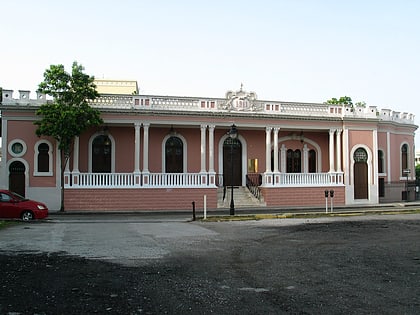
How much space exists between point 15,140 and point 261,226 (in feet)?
55.8

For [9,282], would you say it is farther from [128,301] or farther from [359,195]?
[359,195]

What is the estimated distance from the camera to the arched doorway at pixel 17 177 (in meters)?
25.5

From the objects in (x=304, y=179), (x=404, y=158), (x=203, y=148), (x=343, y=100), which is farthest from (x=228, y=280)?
(x=343, y=100)

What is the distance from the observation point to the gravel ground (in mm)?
5445

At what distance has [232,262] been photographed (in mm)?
8578

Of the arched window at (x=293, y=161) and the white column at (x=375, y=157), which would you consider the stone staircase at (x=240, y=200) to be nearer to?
the arched window at (x=293, y=161)

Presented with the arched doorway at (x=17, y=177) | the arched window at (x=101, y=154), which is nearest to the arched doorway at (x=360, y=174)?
the arched window at (x=101, y=154)

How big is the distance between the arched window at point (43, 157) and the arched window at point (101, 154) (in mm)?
3036

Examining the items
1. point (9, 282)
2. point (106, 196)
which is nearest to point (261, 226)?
point (9, 282)

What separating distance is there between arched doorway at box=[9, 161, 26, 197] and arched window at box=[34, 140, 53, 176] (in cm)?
88

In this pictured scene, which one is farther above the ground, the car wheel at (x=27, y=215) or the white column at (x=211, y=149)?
the white column at (x=211, y=149)

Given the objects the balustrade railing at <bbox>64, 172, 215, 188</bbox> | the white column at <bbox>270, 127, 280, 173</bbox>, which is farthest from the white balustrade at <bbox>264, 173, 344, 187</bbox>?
the balustrade railing at <bbox>64, 172, 215, 188</bbox>


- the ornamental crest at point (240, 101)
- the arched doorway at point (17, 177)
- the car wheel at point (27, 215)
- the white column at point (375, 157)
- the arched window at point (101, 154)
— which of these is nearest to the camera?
the car wheel at point (27, 215)

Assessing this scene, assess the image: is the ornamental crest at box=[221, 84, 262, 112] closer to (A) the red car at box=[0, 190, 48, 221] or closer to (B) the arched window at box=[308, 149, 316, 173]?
(B) the arched window at box=[308, 149, 316, 173]
